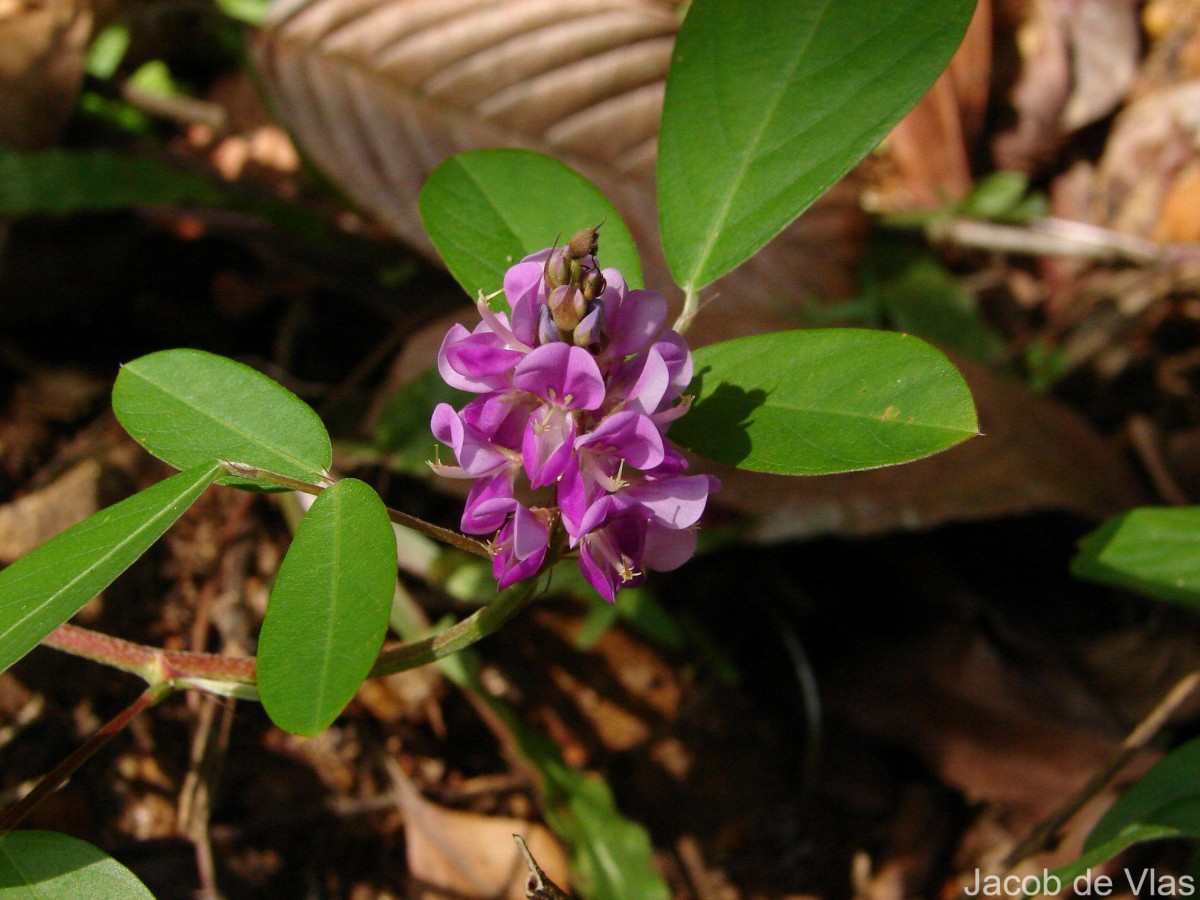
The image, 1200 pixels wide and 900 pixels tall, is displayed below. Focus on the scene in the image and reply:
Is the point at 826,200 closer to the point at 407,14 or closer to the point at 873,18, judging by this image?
the point at 407,14

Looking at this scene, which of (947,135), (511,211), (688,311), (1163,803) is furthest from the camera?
Answer: (947,135)

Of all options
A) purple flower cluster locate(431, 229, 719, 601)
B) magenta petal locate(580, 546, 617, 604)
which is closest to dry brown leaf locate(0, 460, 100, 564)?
purple flower cluster locate(431, 229, 719, 601)

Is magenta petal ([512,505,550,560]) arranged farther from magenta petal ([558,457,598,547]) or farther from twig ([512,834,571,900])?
twig ([512,834,571,900])

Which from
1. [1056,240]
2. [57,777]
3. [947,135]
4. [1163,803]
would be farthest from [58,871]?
[947,135]

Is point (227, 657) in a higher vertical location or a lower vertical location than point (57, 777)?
higher

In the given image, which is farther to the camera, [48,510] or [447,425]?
[48,510]

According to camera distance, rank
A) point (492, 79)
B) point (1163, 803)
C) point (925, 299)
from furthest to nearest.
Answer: point (925, 299) → point (492, 79) → point (1163, 803)

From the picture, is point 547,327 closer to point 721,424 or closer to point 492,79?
point 721,424
